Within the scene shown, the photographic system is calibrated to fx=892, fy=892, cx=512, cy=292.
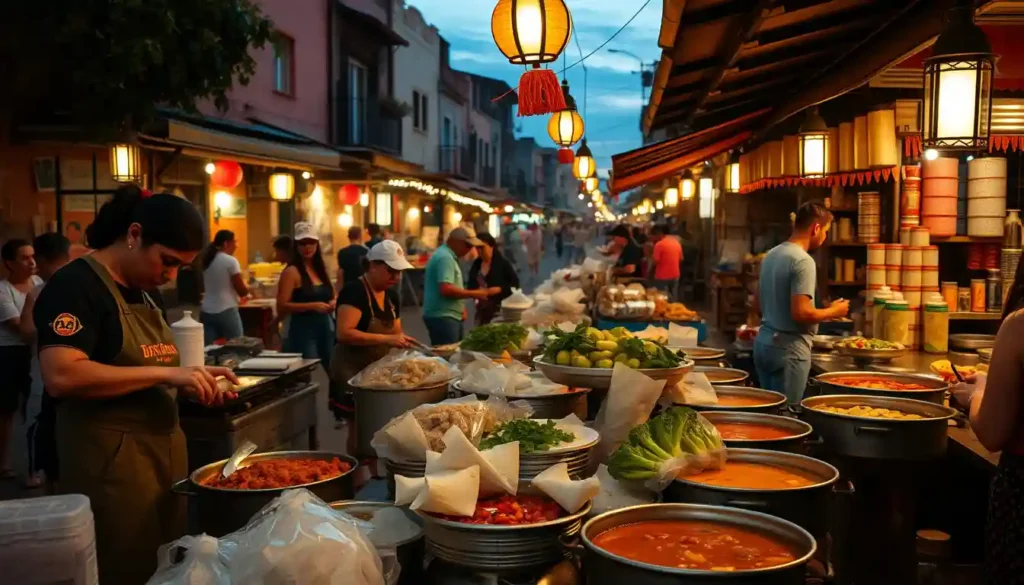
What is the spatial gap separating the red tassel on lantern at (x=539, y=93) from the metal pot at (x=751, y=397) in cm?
267

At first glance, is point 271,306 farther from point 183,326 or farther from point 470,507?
point 470,507

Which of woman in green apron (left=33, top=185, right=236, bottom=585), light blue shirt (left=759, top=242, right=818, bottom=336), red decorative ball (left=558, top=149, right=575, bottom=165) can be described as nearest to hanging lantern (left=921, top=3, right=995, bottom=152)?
light blue shirt (left=759, top=242, right=818, bottom=336)

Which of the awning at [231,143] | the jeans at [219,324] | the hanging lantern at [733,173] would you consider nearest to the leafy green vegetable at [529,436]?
the jeans at [219,324]

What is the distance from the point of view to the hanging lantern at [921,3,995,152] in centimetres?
468

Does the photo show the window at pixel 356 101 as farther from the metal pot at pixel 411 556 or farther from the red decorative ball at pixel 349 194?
the metal pot at pixel 411 556

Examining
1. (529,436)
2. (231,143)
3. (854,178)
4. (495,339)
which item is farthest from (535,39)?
(231,143)

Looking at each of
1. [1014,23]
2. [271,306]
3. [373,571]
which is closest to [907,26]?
[1014,23]

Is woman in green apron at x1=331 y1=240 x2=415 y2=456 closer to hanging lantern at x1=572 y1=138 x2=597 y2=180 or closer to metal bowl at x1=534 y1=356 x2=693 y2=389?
metal bowl at x1=534 y1=356 x2=693 y2=389

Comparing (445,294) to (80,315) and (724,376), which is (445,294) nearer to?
(724,376)

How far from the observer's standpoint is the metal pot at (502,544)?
2.67 m

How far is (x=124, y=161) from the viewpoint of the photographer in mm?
10453

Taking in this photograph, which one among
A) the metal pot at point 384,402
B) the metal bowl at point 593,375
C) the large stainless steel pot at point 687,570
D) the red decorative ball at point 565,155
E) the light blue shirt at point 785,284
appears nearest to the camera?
the large stainless steel pot at point 687,570

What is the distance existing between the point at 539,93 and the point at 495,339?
6.01ft

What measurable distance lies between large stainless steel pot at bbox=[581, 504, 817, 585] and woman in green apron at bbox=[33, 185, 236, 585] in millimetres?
1760
